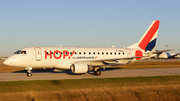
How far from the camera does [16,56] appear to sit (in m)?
26.8

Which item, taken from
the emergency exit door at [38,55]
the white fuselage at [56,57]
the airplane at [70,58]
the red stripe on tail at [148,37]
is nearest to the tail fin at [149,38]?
the red stripe on tail at [148,37]

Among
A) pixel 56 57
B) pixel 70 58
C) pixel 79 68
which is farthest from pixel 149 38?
pixel 56 57

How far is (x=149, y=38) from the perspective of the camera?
3506 cm

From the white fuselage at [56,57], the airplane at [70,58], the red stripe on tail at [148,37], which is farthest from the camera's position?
the red stripe on tail at [148,37]

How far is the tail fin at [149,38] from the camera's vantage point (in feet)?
115

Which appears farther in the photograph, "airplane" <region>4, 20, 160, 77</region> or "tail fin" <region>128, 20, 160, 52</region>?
"tail fin" <region>128, 20, 160, 52</region>

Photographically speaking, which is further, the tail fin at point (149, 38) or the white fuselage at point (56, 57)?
the tail fin at point (149, 38)

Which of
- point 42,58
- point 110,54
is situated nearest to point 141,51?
point 110,54

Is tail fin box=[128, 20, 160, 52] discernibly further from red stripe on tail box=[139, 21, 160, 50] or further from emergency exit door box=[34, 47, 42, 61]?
emergency exit door box=[34, 47, 42, 61]

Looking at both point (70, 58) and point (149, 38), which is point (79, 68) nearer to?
point (70, 58)

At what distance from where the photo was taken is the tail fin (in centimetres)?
3503

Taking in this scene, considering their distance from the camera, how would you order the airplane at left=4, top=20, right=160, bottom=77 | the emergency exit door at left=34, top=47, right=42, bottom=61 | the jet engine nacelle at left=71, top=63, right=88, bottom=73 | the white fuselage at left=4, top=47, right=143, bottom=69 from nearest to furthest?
the jet engine nacelle at left=71, top=63, right=88, bottom=73 < the airplane at left=4, top=20, right=160, bottom=77 < the white fuselage at left=4, top=47, right=143, bottom=69 < the emergency exit door at left=34, top=47, right=42, bottom=61

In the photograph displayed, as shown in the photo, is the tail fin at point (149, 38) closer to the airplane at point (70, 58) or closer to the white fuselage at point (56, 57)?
the airplane at point (70, 58)

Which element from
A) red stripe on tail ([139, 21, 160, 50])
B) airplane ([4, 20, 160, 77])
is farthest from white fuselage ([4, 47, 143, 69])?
red stripe on tail ([139, 21, 160, 50])
